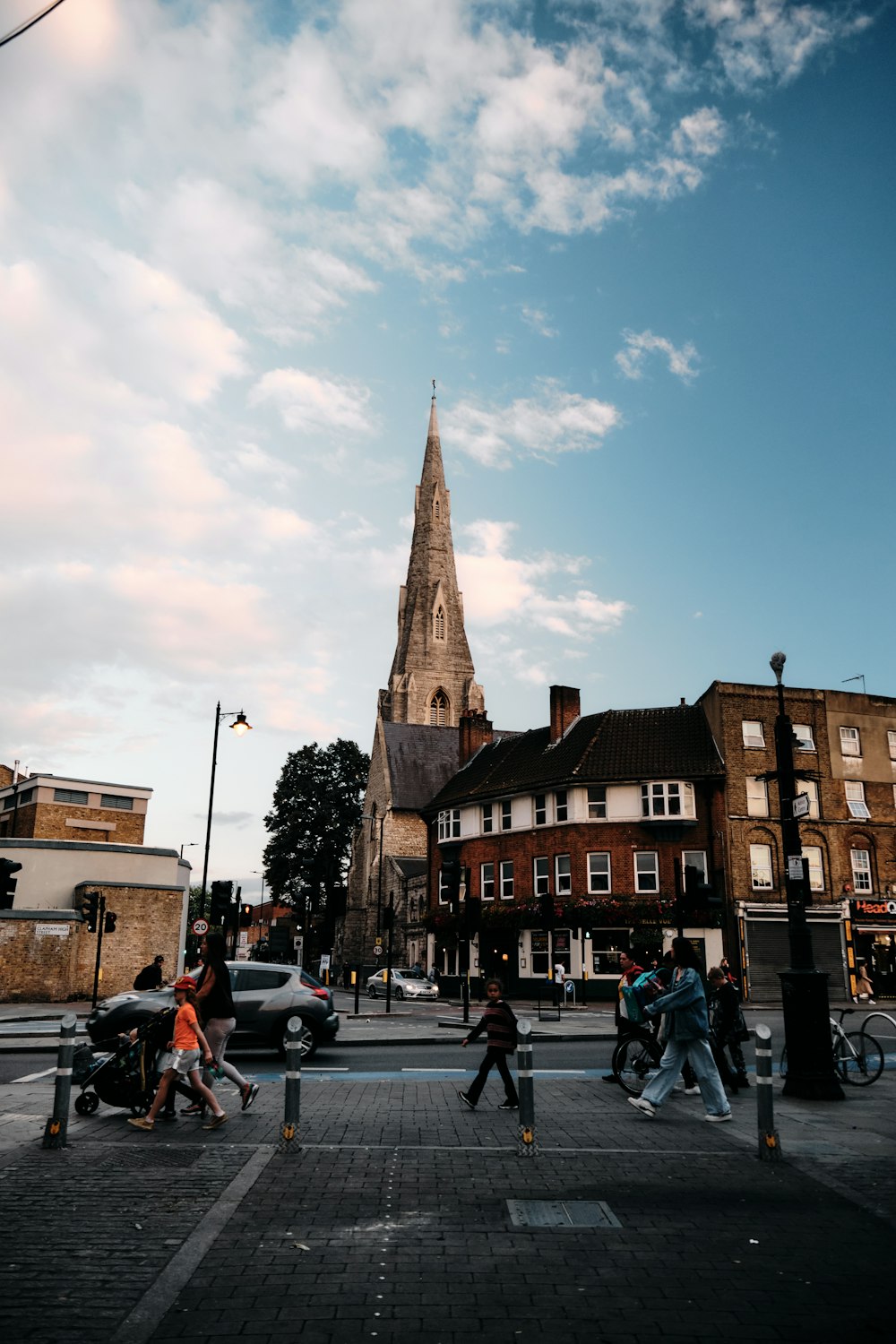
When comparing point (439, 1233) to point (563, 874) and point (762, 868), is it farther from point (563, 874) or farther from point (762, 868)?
point (563, 874)

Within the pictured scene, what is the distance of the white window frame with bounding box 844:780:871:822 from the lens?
39688 millimetres

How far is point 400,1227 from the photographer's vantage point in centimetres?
615

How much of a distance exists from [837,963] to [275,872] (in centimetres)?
4158

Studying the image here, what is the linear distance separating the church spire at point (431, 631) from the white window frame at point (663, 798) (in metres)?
47.7

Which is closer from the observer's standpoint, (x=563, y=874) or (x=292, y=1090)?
(x=292, y=1090)

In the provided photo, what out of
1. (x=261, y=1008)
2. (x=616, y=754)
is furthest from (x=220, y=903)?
(x=616, y=754)

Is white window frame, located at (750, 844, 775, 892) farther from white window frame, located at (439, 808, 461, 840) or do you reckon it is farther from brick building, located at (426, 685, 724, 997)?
white window frame, located at (439, 808, 461, 840)

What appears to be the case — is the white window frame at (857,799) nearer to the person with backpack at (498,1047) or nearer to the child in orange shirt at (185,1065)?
the person with backpack at (498,1047)

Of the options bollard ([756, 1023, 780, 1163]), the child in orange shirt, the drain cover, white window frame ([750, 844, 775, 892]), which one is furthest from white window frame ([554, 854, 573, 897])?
the drain cover

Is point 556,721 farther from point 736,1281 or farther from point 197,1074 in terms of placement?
point 736,1281

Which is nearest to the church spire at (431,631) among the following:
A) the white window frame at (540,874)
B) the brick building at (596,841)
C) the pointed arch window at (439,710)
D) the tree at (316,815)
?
the pointed arch window at (439,710)

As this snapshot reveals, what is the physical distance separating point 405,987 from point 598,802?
11.4 metres

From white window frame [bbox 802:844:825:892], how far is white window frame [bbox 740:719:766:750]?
4.42 meters

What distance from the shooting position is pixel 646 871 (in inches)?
1543
